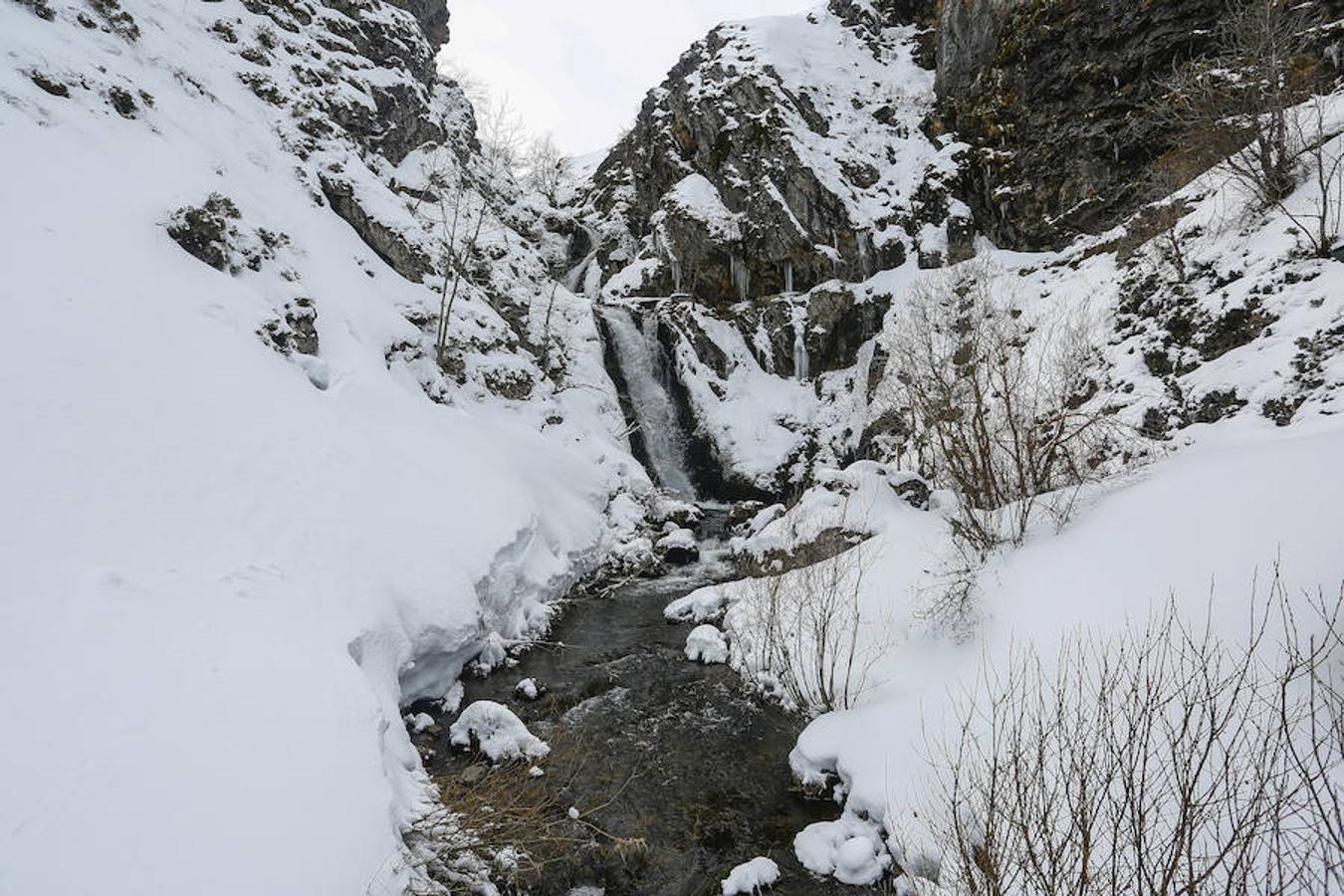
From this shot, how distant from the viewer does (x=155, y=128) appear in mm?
18219

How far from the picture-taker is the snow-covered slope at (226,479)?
531 centimetres

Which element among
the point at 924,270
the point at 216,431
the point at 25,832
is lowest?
the point at 25,832

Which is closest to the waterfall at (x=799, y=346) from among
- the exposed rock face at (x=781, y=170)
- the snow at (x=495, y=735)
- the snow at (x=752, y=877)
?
the exposed rock face at (x=781, y=170)

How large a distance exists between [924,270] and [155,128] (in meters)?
31.8

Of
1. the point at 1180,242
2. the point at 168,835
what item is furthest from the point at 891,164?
the point at 168,835

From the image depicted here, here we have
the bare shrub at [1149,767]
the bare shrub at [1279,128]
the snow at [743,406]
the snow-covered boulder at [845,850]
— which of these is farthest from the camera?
the snow at [743,406]

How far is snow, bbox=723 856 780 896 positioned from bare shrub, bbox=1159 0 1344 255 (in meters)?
15.1

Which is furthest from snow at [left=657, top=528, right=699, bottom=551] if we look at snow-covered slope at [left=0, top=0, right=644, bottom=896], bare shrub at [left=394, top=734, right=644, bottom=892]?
bare shrub at [left=394, top=734, right=644, bottom=892]

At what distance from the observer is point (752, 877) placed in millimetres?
7488

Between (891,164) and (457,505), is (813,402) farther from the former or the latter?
(457,505)

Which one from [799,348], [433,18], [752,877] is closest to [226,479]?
[752,877]

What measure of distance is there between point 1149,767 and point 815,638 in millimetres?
5102

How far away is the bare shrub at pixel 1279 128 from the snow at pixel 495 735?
55.6 feet

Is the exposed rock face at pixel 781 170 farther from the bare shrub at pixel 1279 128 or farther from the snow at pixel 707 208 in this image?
the bare shrub at pixel 1279 128
